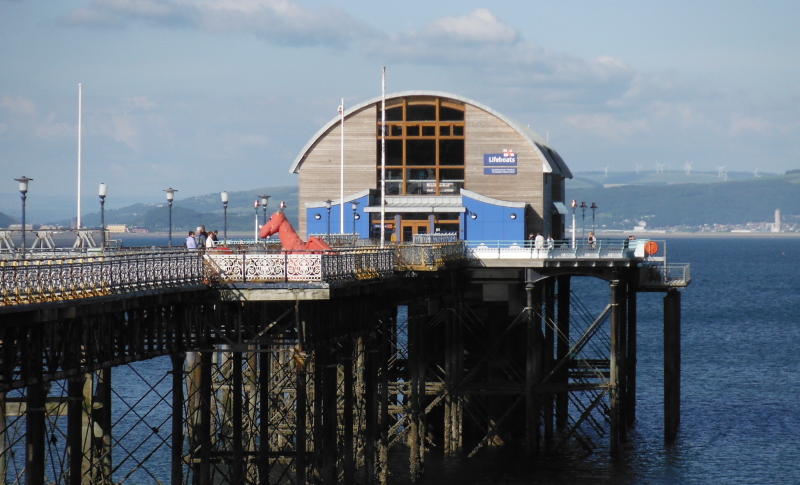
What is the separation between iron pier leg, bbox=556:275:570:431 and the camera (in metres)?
64.4

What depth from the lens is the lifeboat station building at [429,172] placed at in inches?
2766

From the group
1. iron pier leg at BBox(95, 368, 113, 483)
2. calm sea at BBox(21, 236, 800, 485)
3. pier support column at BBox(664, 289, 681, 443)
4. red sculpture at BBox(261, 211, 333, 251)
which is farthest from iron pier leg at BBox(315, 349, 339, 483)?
pier support column at BBox(664, 289, 681, 443)

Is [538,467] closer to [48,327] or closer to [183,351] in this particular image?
[183,351]

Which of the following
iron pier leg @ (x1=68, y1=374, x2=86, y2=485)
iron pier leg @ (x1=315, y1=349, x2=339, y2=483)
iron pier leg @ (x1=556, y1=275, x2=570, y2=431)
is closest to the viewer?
iron pier leg @ (x1=68, y1=374, x2=86, y2=485)

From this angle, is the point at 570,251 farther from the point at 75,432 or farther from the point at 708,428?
the point at 75,432

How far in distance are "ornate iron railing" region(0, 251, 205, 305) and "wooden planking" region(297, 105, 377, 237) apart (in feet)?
125

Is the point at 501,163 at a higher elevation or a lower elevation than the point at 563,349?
higher

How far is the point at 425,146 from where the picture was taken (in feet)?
238

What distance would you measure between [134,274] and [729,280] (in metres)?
178

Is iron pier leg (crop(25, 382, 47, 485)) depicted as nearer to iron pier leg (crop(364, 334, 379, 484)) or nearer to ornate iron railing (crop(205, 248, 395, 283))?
ornate iron railing (crop(205, 248, 395, 283))

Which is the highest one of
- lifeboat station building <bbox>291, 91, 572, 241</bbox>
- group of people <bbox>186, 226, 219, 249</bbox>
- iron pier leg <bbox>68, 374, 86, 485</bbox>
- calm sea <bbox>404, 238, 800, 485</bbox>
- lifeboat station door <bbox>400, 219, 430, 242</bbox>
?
lifeboat station building <bbox>291, 91, 572, 241</bbox>

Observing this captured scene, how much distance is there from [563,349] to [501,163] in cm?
1114

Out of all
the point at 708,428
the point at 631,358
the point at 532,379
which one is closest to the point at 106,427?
the point at 532,379

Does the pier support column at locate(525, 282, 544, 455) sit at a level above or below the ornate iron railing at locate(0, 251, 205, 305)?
below
